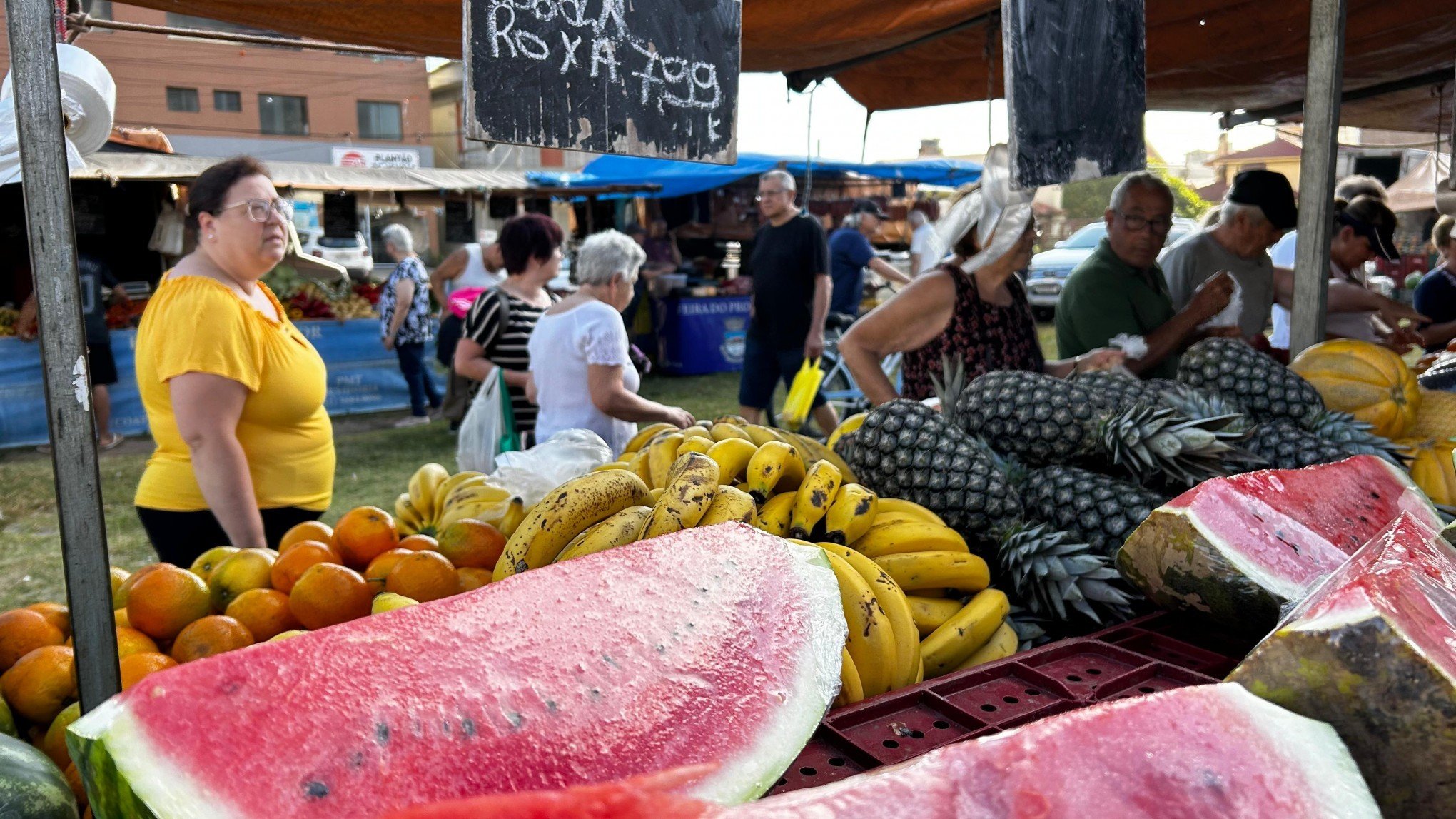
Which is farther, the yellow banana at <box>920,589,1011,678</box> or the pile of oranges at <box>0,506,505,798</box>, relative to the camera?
the yellow banana at <box>920,589,1011,678</box>

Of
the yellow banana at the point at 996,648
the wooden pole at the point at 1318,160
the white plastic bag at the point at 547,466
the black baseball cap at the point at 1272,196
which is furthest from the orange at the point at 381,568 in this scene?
the black baseball cap at the point at 1272,196

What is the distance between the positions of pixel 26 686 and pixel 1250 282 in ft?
18.1

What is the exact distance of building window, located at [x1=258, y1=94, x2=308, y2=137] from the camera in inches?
1271

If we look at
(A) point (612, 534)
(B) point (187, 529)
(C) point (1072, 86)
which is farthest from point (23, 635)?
(C) point (1072, 86)

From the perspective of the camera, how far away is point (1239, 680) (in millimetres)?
1022

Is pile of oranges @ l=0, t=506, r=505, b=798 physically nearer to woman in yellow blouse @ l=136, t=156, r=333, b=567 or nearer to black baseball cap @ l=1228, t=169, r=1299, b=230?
woman in yellow blouse @ l=136, t=156, r=333, b=567

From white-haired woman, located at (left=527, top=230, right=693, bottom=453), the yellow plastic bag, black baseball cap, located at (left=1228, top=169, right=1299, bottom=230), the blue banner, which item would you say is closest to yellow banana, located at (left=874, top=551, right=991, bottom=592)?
the yellow plastic bag

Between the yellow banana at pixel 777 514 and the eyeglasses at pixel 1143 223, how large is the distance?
111 inches

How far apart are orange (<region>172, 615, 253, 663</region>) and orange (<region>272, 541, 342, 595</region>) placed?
179mm

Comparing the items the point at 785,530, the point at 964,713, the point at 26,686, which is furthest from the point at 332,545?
the point at 964,713

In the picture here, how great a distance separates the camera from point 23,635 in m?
1.81

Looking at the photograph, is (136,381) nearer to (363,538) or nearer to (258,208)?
(258,208)

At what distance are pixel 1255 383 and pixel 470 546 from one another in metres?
2.19

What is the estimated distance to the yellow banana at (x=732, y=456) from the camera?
6.82ft
